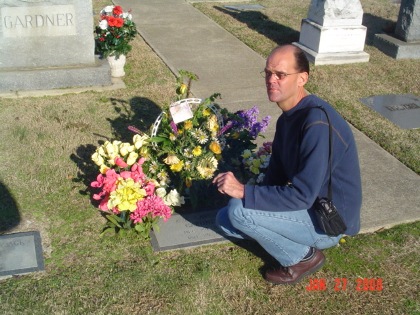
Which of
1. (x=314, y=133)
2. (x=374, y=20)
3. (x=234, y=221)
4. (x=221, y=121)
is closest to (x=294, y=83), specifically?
(x=314, y=133)

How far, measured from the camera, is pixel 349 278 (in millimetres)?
3594

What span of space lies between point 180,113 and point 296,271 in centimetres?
136

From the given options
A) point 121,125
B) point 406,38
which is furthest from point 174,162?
point 406,38

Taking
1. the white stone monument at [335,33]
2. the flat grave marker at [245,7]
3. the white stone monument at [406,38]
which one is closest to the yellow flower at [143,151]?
the white stone monument at [335,33]

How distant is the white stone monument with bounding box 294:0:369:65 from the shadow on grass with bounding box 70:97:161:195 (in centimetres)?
299

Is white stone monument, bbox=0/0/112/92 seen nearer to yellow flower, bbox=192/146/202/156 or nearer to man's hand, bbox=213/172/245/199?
yellow flower, bbox=192/146/202/156

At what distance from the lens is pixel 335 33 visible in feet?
26.5

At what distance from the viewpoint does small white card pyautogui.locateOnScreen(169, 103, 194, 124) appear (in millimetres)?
3957

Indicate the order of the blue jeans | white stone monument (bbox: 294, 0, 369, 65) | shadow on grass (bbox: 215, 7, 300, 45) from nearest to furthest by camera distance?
the blue jeans
white stone monument (bbox: 294, 0, 369, 65)
shadow on grass (bbox: 215, 7, 300, 45)

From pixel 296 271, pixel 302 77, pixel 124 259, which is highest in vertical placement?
pixel 302 77

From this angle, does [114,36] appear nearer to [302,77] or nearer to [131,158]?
[131,158]

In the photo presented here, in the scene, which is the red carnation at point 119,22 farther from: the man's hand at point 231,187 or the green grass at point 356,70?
the man's hand at point 231,187

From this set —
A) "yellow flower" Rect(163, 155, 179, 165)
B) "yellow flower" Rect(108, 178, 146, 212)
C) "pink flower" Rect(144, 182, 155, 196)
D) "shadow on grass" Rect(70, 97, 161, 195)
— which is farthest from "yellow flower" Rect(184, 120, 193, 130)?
"shadow on grass" Rect(70, 97, 161, 195)

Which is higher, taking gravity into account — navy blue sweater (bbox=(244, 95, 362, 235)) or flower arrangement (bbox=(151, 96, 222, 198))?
navy blue sweater (bbox=(244, 95, 362, 235))
